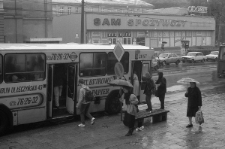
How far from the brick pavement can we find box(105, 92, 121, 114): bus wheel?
49 centimetres

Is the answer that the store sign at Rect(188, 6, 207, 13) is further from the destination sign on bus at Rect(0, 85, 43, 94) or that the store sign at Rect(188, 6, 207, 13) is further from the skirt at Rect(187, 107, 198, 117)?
the destination sign on bus at Rect(0, 85, 43, 94)

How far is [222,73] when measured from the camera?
24812 mm

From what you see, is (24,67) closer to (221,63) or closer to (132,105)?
(132,105)

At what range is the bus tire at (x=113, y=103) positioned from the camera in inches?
509

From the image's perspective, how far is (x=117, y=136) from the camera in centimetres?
1023

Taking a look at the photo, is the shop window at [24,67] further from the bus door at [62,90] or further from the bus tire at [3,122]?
the bus tire at [3,122]

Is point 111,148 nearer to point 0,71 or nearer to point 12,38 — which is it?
point 0,71

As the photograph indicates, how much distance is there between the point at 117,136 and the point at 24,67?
3.49 metres

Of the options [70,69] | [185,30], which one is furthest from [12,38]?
[185,30]

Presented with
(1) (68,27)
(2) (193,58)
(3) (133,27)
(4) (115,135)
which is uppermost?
(3) (133,27)

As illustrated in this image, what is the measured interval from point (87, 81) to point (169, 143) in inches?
156

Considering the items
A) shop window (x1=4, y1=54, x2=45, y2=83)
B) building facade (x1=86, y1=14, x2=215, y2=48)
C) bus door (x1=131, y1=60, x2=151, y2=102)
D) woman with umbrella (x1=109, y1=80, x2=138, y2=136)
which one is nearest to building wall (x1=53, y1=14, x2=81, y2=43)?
building facade (x1=86, y1=14, x2=215, y2=48)

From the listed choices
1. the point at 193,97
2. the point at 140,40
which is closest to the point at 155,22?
the point at 140,40

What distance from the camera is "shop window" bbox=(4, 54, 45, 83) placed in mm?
10055
